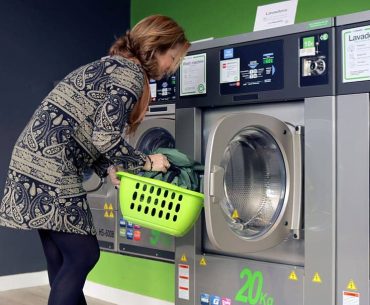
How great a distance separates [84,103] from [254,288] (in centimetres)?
104

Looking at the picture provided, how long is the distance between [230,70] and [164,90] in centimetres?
68

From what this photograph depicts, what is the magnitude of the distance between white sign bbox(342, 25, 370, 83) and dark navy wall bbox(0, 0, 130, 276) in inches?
112

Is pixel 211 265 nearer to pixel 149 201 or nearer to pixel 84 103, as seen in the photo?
pixel 149 201

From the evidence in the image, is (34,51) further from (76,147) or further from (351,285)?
(351,285)

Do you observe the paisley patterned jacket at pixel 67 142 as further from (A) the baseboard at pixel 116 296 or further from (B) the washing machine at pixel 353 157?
(A) the baseboard at pixel 116 296

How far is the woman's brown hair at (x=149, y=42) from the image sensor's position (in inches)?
83.7

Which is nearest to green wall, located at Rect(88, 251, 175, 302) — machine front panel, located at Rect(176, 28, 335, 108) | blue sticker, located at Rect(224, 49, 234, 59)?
machine front panel, located at Rect(176, 28, 335, 108)

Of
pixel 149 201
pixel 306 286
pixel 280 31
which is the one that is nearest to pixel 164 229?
pixel 149 201

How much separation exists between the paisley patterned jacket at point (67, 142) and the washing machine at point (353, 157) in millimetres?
778

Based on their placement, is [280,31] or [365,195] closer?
[365,195]

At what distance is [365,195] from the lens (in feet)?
6.71

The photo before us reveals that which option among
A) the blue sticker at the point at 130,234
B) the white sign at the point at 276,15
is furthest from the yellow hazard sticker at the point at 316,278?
the blue sticker at the point at 130,234

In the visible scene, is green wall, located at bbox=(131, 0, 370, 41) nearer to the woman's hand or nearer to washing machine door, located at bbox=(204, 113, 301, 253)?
washing machine door, located at bbox=(204, 113, 301, 253)

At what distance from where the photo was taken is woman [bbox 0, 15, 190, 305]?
80.1 inches
